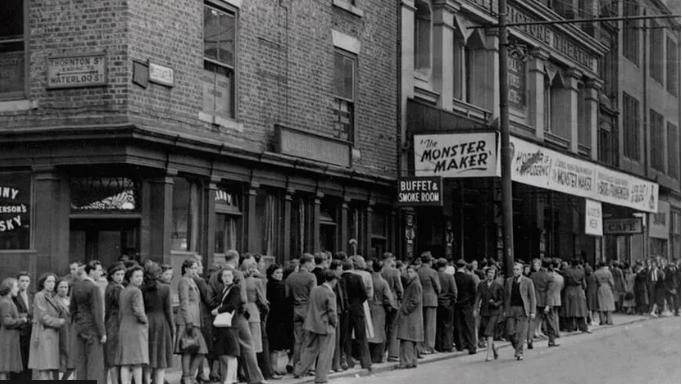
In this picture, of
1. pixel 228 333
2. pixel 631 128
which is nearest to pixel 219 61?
pixel 228 333

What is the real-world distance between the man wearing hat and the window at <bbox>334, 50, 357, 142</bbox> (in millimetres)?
3957

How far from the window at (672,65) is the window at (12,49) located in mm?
11605

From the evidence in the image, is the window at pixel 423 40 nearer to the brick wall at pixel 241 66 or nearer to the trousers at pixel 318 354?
the brick wall at pixel 241 66

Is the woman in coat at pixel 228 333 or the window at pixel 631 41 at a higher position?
the window at pixel 631 41

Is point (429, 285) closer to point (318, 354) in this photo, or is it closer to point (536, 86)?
point (318, 354)

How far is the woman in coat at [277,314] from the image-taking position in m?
18.3

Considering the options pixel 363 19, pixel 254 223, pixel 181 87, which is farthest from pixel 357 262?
pixel 363 19

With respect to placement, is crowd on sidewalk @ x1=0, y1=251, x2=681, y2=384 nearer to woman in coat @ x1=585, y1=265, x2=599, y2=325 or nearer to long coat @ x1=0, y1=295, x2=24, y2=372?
long coat @ x1=0, y1=295, x2=24, y2=372

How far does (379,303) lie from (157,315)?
18.9ft

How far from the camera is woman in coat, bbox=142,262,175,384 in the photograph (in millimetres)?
15336

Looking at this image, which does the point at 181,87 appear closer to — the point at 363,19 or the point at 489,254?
the point at 363,19

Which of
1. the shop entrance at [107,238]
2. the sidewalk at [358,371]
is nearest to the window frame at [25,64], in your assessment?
the shop entrance at [107,238]

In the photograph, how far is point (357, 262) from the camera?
1941 centimetres

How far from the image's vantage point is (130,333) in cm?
1494
